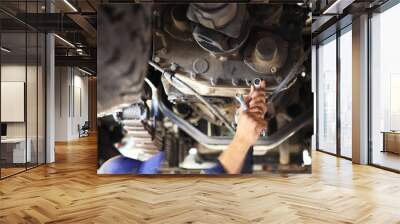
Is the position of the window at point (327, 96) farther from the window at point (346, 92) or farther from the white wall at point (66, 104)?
the white wall at point (66, 104)

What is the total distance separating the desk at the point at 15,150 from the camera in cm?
621

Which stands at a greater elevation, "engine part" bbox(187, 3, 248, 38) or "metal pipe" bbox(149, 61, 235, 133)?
"engine part" bbox(187, 3, 248, 38)

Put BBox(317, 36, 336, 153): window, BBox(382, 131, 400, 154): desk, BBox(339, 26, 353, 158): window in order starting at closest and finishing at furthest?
BBox(382, 131, 400, 154): desk
BBox(339, 26, 353, 158): window
BBox(317, 36, 336, 153): window

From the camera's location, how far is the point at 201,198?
4.62m

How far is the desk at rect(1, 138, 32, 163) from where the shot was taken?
20.4ft

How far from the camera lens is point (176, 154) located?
19.7ft

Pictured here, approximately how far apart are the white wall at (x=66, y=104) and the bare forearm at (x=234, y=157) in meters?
10.7

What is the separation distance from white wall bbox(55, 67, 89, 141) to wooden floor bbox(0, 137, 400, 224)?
856 centimetres

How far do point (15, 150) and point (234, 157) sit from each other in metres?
3.99

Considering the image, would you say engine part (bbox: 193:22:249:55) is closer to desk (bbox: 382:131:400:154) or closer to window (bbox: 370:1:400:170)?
window (bbox: 370:1:400:170)

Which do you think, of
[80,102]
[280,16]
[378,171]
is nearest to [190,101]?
[280,16]

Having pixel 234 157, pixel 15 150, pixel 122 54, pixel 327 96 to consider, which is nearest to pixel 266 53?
pixel 234 157

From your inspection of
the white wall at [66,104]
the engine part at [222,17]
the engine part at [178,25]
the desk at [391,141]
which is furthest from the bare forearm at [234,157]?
the white wall at [66,104]

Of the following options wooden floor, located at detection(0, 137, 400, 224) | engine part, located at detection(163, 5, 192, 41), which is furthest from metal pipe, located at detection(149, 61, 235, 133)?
wooden floor, located at detection(0, 137, 400, 224)
